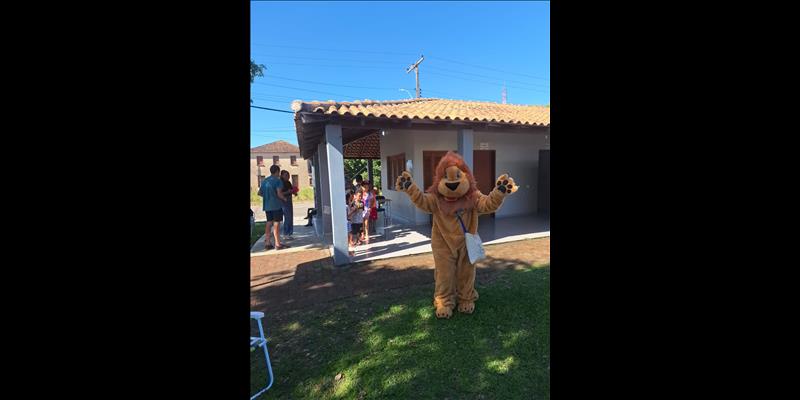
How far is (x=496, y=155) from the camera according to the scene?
10594 mm

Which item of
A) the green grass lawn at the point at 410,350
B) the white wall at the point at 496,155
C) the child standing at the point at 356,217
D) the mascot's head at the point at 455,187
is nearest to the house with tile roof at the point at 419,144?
the white wall at the point at 496,155

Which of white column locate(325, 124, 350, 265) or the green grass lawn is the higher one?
white column locate(325, 124, 350, 265)

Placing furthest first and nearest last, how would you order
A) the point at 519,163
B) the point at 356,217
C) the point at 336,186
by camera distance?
1. the point at 519,163
2. the point at 356,217
3. the point at 336,186

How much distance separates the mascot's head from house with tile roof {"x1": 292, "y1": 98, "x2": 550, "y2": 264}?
9.30 feet

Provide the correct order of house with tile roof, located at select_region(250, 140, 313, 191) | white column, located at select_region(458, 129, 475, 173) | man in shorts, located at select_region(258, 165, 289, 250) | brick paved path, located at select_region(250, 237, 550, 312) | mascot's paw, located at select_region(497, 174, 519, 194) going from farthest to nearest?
1. house with tile roof, located at select_region(250, 140, 313, 191)
2. white column, located at select_region(458, 129, 475, 173)
3. man in shorts, located at select_region(258, 165, 289, 250)
4. brick paved path, located at select_region(250, 237, 550, 312)
5. mascot's paw, located at select_region(497, 174, 519, 194)

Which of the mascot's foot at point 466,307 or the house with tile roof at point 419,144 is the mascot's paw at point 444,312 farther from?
the house with tile roof at point 419,144

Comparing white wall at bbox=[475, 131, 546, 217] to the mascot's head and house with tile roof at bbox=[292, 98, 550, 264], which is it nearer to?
house with tile roof at bbox=[292, 98, 550, 264]

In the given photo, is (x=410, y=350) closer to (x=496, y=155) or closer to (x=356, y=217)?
(x=356, y=217)

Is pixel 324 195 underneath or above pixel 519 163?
underneath

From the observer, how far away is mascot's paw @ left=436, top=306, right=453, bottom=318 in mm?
3766

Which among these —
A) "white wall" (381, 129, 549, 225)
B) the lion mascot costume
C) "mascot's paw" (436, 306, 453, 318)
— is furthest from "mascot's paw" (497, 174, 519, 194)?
"white wall" (381, 129, 549, 225)

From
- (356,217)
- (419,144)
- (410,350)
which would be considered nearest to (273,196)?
(356,217)

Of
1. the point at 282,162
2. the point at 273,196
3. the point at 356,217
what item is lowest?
the point at 356,217

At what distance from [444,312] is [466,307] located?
0.29 meters
